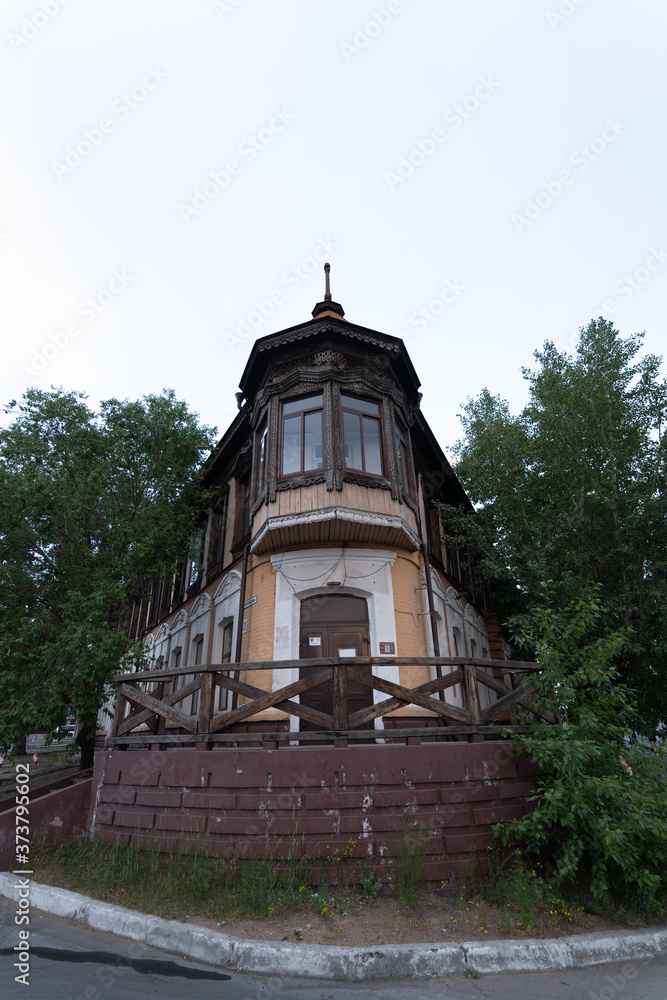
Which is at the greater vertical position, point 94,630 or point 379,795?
point 94,630

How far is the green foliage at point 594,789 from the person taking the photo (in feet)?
17.0

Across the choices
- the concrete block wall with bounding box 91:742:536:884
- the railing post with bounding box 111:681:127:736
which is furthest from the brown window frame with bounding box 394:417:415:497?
the railing post with bounding box 111:681:127:736

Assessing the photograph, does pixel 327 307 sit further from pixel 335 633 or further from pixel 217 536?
pixel 335 633

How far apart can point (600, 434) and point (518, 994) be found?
1256cm

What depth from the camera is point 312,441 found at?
11.3 meters

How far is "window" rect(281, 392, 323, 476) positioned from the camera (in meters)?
11.1

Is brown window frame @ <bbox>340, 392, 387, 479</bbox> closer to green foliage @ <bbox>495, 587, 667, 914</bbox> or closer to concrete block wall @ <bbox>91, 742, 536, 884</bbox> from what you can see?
green foliage @ <bbox>495, 587, 667, 914</bbox>

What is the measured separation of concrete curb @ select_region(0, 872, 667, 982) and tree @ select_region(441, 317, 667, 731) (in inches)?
322

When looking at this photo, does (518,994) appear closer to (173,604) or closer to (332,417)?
(332,417)

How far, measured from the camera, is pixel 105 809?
6812 mm

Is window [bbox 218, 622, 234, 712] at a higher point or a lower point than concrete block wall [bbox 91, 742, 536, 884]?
higher

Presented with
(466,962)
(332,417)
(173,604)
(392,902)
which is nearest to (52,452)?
(332,417)

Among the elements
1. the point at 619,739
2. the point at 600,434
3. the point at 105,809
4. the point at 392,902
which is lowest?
the point at 392,902

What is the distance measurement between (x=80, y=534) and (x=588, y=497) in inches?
484
